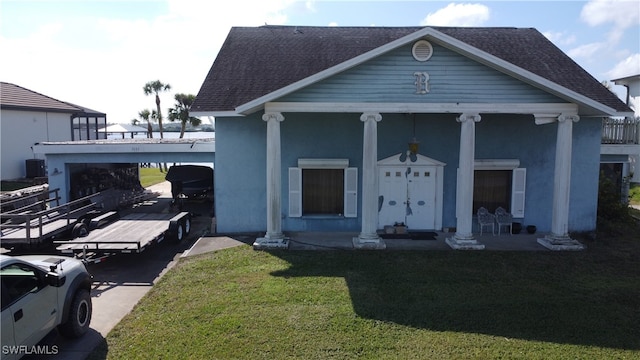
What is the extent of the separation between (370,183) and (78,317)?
23.8 feet

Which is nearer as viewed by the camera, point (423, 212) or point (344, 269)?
point (344, 269)

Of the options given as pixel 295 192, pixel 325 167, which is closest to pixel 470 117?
pixel 325 167

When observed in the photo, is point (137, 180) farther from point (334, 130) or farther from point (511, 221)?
point (511, 221)

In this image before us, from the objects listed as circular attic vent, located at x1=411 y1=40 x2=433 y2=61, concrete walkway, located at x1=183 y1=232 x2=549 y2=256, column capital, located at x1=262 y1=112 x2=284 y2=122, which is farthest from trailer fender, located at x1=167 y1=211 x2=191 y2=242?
circular attic vent, located at x1=411 y1=40 x2=433 y2=61

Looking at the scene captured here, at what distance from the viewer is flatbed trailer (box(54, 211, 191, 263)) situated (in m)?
10.5

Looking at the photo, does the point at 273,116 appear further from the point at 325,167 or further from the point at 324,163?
the point at 325,167

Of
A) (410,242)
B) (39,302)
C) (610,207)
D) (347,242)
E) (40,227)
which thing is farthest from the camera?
(610,207)

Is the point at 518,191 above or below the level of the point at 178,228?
above

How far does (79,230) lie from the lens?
12094 millimetres

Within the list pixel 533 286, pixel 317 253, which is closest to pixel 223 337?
pixel 317 253

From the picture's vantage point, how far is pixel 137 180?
23.0 meters

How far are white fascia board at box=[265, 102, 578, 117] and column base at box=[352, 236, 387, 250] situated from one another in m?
3.34

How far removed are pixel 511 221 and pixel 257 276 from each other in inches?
317

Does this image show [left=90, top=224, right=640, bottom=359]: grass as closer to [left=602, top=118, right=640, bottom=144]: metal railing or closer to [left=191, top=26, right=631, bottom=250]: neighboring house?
[left=191, top=26, right=631, bottom=250]: neighboring house
